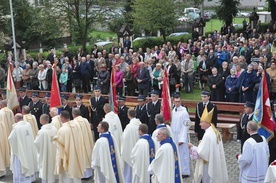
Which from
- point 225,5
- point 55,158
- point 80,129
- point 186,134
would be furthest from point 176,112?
point 225,5

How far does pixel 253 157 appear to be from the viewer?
10.0 m

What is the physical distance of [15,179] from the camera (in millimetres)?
12516

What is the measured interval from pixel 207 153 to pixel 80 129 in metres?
3.45

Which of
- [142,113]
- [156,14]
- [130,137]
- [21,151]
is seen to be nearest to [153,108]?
[142,113]

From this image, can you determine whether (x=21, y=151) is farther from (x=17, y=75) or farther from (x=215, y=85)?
(x=17, y=75)

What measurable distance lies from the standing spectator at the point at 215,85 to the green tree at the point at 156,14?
17.0 m

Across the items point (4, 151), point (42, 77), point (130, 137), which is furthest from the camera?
point (42, 77)

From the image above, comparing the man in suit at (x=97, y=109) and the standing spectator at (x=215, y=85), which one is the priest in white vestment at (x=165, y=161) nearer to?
the man in suit at (x=97, y=109)

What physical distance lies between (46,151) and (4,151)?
187 cm

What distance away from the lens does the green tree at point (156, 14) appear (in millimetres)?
33812

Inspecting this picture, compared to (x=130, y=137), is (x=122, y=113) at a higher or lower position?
higher

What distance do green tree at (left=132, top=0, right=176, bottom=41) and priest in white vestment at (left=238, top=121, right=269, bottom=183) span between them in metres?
24.5

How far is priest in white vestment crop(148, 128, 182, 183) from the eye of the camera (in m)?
9.79

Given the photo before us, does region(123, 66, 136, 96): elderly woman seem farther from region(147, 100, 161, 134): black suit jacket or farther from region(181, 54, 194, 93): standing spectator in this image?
region(147, 100, 161, 134): black suit jacket
